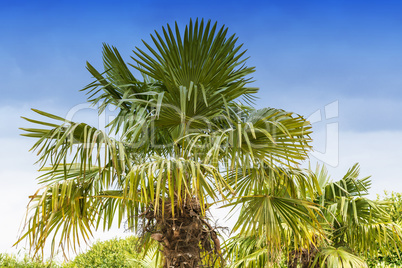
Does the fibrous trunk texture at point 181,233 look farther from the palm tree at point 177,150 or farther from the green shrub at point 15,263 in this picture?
the green shrub at point 15,263

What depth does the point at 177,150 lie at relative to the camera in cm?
486

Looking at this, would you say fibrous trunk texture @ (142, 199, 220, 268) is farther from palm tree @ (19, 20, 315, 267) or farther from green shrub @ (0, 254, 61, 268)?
green shrub @ (0, 254, 61, 268)

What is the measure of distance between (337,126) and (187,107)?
68.8 inches

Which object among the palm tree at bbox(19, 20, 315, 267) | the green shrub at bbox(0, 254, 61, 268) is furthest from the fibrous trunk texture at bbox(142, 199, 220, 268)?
the green shrub at bbox(0, 254, 61, 268)

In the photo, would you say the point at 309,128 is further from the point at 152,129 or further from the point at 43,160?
the point at 43,160

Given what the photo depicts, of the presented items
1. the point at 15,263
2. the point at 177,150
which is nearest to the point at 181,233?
the point at 177,150

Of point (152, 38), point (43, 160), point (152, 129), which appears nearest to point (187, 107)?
point (152, 129)

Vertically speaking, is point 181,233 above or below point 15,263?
above

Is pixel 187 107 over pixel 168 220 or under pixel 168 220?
over

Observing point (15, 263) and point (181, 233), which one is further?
point (15, 263)

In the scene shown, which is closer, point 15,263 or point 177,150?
point 177,150

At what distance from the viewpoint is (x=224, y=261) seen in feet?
15.7

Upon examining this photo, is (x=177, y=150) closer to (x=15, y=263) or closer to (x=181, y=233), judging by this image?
(x=181, y=233)

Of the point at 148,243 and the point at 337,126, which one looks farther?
the point at 148,243
